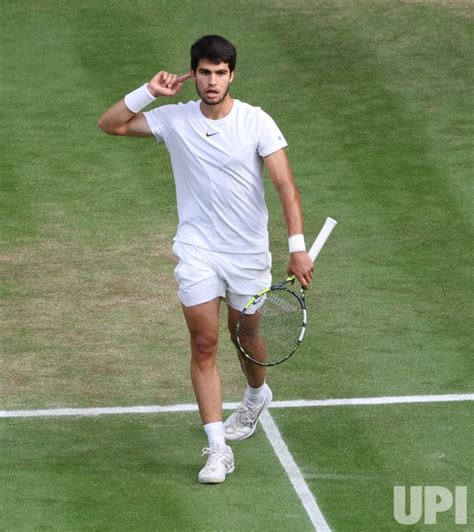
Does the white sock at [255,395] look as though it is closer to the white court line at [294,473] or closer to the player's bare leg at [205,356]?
the white court line at [294,473]

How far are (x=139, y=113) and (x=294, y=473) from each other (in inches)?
103

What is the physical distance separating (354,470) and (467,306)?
3.23 meters

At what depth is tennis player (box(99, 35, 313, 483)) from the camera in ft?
34.8

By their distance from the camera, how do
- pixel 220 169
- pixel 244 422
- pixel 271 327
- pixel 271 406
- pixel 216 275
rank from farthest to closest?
pixel 271 406 → pixel 244 422 → pixel 271 327 → pixel 216 275 → pixel 220 169

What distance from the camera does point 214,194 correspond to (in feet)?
35.1

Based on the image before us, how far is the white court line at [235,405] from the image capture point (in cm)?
1179

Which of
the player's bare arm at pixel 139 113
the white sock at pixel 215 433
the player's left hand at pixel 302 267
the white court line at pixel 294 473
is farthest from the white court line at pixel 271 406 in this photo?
the player's bare arm at pixel 139 113

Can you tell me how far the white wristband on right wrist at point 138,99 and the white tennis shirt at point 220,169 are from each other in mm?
117

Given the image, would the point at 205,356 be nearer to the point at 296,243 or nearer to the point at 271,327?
the point at 271,327

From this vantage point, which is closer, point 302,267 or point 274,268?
point 302,267

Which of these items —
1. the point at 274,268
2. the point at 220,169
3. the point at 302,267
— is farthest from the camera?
the point at 274,268

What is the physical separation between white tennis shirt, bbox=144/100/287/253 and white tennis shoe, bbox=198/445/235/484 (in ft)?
4.37

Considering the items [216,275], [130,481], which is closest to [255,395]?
[216,275]

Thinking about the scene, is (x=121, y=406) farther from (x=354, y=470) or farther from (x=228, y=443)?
(x=354, y=470)
